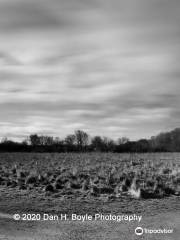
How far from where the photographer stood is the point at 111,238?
8.20 meters

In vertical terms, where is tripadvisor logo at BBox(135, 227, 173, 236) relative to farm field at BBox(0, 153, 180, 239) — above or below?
below

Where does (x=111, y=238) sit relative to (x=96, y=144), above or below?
below

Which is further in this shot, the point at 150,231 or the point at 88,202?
the point at 88,202

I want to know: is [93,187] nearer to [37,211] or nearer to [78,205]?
[78,205]

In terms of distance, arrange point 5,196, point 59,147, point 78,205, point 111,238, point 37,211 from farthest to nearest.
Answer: point 59,147, point 5,196, point 78,205, point 37,211, point 111,238

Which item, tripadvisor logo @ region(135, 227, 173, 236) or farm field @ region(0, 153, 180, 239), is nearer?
tripadvisor logo @ region(135, 227, 173, 236)

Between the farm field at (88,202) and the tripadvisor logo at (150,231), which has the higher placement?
the farm field at (88,202)

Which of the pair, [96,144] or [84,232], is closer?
[84,232]

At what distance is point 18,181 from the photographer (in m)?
16.0

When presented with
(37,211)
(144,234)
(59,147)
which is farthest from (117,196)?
(59,147)

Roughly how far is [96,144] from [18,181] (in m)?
46.8

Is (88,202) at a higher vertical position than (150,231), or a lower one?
higher

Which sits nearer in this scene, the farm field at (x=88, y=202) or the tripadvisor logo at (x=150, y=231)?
the tripadvisor logo at (x=150, y=231)

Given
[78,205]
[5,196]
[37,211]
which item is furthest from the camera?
[5,196]
